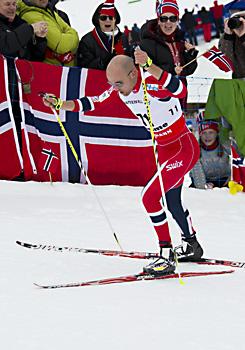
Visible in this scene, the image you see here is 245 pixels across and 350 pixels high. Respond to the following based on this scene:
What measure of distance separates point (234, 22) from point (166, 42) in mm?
821

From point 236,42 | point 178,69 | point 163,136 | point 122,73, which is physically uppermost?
point 122,73

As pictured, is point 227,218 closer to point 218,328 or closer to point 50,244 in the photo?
point 50,244

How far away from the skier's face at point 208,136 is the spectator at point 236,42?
2.40 feet

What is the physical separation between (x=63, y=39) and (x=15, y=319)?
4317 mm

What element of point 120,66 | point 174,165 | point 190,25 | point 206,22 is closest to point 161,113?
point 174,165

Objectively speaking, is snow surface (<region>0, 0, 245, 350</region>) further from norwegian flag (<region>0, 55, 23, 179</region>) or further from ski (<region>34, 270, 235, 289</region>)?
norwegian flag (<region>0, 55, 23, 179</region>)

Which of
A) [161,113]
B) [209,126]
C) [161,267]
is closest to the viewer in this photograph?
[161,267]

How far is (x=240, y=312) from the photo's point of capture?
396 centimetres

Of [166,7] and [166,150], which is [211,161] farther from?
[166,150]

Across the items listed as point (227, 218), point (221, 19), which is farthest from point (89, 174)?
point (221, 19)

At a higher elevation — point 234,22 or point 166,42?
point 234,22

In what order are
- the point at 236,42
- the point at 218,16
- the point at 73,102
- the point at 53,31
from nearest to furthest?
the point at 73,102, the point at 53,31, the point at 236,42, the point at 218,16

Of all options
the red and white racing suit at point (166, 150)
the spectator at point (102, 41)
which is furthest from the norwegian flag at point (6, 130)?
the red and white racing suit at point (166, 150)

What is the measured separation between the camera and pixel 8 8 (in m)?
7.04
